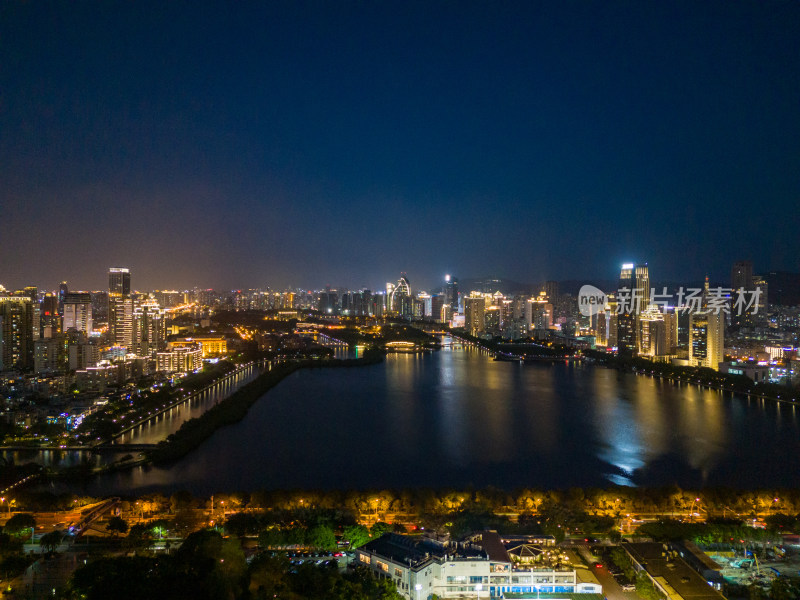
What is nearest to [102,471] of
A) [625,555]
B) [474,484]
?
[474,484]

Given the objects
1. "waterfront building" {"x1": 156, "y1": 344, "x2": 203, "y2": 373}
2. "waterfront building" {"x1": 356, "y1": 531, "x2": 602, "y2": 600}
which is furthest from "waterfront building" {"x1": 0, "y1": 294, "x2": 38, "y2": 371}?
"waterfront building" {"x1": 356, "y1": 531, "x2": 602, "y2": 600}

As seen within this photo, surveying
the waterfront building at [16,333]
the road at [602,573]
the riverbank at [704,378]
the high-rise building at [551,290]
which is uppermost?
the high-rise building at [551,290]

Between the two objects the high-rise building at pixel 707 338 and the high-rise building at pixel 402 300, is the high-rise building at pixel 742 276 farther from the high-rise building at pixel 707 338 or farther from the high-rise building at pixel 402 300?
the high-rise building at pixel 402 300

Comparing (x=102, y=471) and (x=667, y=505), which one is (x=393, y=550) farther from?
(x=102, y=471)

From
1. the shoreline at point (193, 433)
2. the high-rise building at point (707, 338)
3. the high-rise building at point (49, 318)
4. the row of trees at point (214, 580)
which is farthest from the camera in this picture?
the high-rise building at point (49, 318)

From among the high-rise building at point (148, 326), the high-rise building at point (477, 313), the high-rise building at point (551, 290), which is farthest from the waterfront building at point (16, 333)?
the high-rise building at point (551, 290)

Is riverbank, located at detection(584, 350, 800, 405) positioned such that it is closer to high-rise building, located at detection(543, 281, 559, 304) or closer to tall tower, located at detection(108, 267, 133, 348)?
tall tower, located at detection(108, 267, 133, 348)

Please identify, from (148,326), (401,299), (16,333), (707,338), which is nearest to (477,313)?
(401,299)
